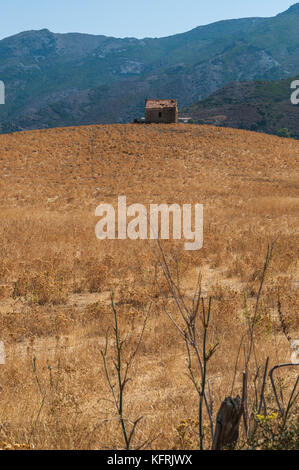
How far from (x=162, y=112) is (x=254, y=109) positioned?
11407 centimetres

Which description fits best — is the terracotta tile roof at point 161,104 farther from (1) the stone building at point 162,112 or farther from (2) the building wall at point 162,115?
(2) the building wall at point 162,115

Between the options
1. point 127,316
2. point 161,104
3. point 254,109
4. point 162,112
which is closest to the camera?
point 127,316

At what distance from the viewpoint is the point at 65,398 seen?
3775mm

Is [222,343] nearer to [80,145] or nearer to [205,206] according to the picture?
[205,206]

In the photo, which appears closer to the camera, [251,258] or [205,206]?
[251,258]

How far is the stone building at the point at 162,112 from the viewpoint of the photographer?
180 feet

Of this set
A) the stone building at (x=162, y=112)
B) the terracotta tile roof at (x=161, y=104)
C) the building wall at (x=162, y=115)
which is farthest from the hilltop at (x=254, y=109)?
the building wall at (x=162, y=115)

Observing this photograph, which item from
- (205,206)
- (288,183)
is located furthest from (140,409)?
(288,183)

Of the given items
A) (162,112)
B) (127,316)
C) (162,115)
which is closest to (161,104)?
(162,112)

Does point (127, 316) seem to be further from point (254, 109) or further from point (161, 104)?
point (254, 109)

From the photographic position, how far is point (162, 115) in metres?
55.0

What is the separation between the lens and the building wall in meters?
54.8

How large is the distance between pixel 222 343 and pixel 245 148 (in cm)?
4382
